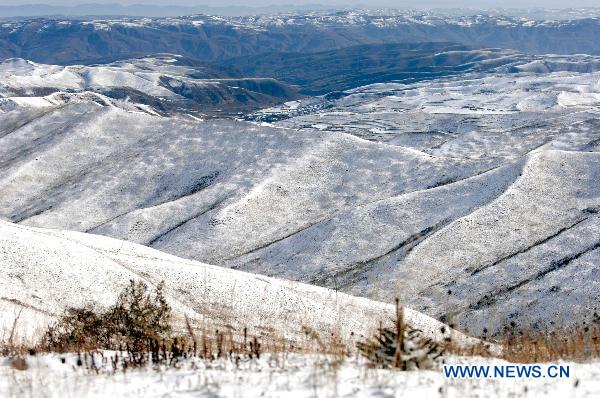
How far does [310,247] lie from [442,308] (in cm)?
2123

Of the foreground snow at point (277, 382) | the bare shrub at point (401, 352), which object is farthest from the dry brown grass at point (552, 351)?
the bare shrub at point (401, 352)

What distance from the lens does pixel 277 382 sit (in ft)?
29.2

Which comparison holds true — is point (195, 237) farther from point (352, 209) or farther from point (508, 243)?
point (508, 243)

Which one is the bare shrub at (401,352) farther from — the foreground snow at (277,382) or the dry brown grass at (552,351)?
the dry brown grass at (552,351)

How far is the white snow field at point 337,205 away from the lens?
56188 mm

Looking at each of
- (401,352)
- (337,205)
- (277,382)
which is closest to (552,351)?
(401,352)

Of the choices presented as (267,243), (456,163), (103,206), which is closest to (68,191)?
(103,206)

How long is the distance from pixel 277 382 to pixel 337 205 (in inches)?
3021

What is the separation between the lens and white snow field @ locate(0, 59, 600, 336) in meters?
56.2

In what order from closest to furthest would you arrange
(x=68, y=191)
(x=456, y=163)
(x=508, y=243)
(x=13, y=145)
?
1. (x=508, y=243)
2. (x=456, y=163)
3. (x=68, y=191)
4. (x=13, y=145)

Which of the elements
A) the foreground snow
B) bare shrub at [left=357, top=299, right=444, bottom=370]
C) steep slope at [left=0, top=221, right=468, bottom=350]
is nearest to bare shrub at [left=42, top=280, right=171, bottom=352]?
the foreground snow

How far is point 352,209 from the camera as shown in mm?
78000

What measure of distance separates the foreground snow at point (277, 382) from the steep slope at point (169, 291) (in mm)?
17171

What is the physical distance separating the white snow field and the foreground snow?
32.8m
